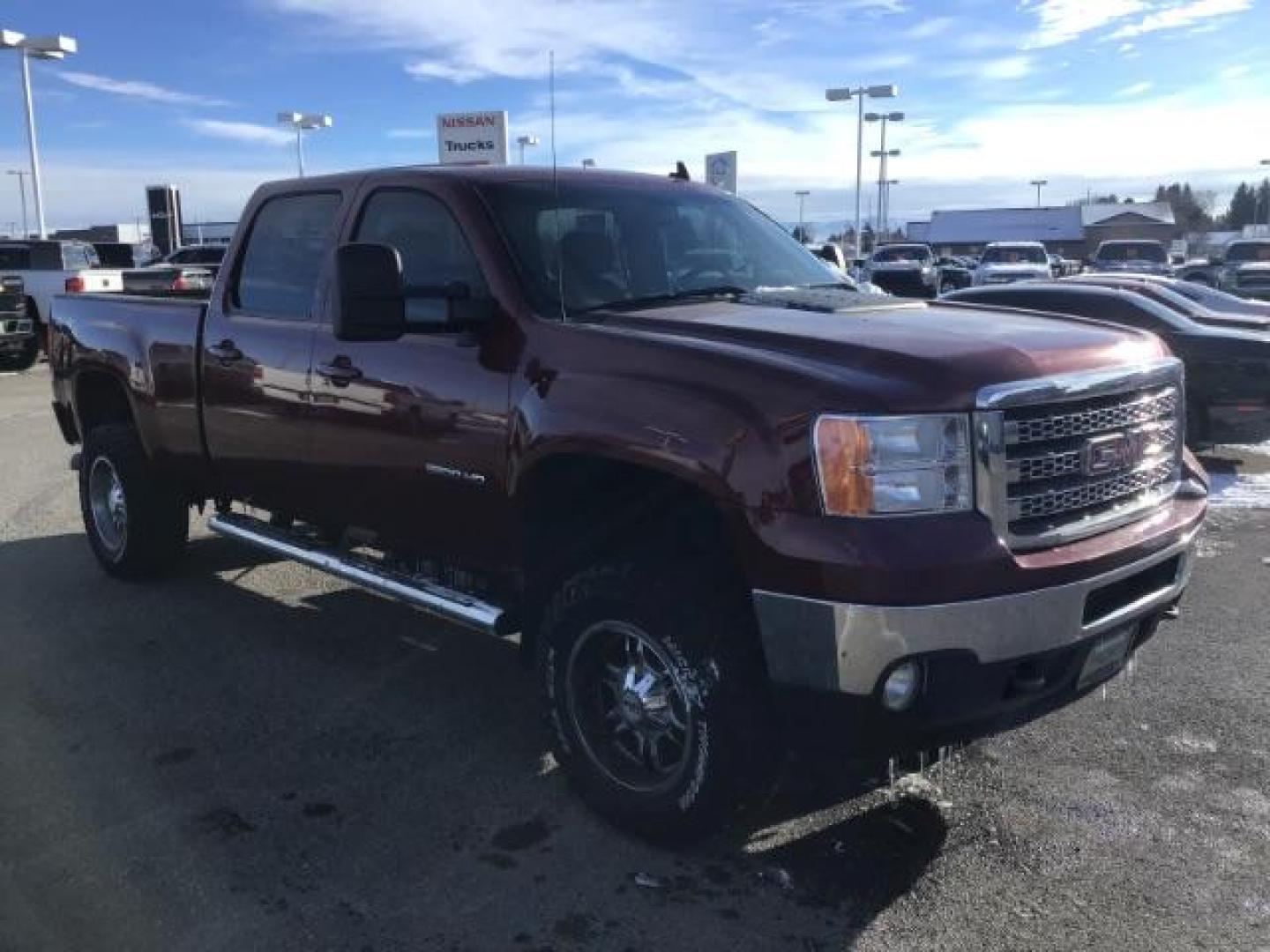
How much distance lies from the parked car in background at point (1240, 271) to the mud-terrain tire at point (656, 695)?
24.5 metres

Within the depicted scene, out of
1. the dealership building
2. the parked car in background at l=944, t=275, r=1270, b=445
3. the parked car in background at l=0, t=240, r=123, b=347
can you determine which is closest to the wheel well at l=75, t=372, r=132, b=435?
the parked car in background at l=944, t=275, r=1270, b=445

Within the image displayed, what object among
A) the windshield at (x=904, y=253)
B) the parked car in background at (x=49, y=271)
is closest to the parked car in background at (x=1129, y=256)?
the windshield at (x=904, y=253)

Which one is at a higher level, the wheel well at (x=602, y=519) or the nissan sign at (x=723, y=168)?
the nissan sign at (x=723, y=168)

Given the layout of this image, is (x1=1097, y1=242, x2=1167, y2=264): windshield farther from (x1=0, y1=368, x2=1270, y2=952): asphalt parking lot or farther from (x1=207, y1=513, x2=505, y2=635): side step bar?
(x1=207, y1=513, x2=505, y2=635): side step bar

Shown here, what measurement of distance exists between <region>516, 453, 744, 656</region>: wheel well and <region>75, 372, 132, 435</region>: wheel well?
3.59 meters

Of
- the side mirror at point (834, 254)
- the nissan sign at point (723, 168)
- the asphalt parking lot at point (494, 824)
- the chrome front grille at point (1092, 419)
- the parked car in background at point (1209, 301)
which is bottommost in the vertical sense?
the asphalt parking lot at point (494, 824)

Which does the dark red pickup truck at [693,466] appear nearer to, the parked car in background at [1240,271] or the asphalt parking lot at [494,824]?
the asphalt parking lot at [494,824]

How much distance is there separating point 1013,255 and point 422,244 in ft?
101

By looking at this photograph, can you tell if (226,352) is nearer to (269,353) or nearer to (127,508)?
(269,353)

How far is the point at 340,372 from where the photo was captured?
4559 millimetres

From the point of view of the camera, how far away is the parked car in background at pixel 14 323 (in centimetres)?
1828

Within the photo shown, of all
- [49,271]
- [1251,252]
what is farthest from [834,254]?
[1251,252]

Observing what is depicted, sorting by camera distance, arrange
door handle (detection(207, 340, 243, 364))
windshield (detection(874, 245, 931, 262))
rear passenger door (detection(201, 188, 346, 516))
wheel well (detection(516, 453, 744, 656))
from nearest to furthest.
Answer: wheel well (detection(516, 453, 744, 656)) → rear passenger door (detection(201, 188, 346, 516)) → door handle (detection(207, 340, 243, 364)) → windshield (detection(874, 245, 931, 262))

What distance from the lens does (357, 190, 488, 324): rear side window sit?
408 cm
